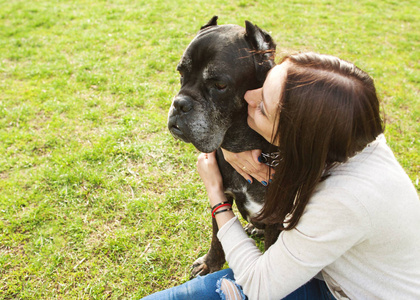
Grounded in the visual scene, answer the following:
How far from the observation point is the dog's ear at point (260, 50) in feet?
7.02

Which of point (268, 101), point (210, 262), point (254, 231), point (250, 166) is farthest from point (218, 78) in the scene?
point (254, 231)

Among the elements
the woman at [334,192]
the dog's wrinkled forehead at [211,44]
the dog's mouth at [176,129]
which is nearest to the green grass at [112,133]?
the dog's wrinkled forehead at [211,44]

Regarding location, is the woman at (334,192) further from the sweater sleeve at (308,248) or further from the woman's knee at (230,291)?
the woman's knee at (230,291)

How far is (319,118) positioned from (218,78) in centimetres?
79

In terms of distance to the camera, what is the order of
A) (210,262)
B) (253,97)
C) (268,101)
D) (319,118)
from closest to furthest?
1. (319,118)
2. (268,101)
3. (253,97)
4. (210,262)

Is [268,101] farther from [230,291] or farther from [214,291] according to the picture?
[214,291]

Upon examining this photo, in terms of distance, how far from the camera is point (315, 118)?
160 cm

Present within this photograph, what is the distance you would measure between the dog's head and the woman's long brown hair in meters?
0.40

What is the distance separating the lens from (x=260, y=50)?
2.15 m

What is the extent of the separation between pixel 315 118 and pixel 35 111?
15.1ft

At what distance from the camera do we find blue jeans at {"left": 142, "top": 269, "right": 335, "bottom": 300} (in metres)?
2.18

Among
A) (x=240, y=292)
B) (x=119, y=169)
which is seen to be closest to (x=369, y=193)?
(x=240, y=292)

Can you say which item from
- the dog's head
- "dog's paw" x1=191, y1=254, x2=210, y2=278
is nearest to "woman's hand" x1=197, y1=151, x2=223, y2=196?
the dog's head

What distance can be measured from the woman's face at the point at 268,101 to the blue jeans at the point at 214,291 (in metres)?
1.08
